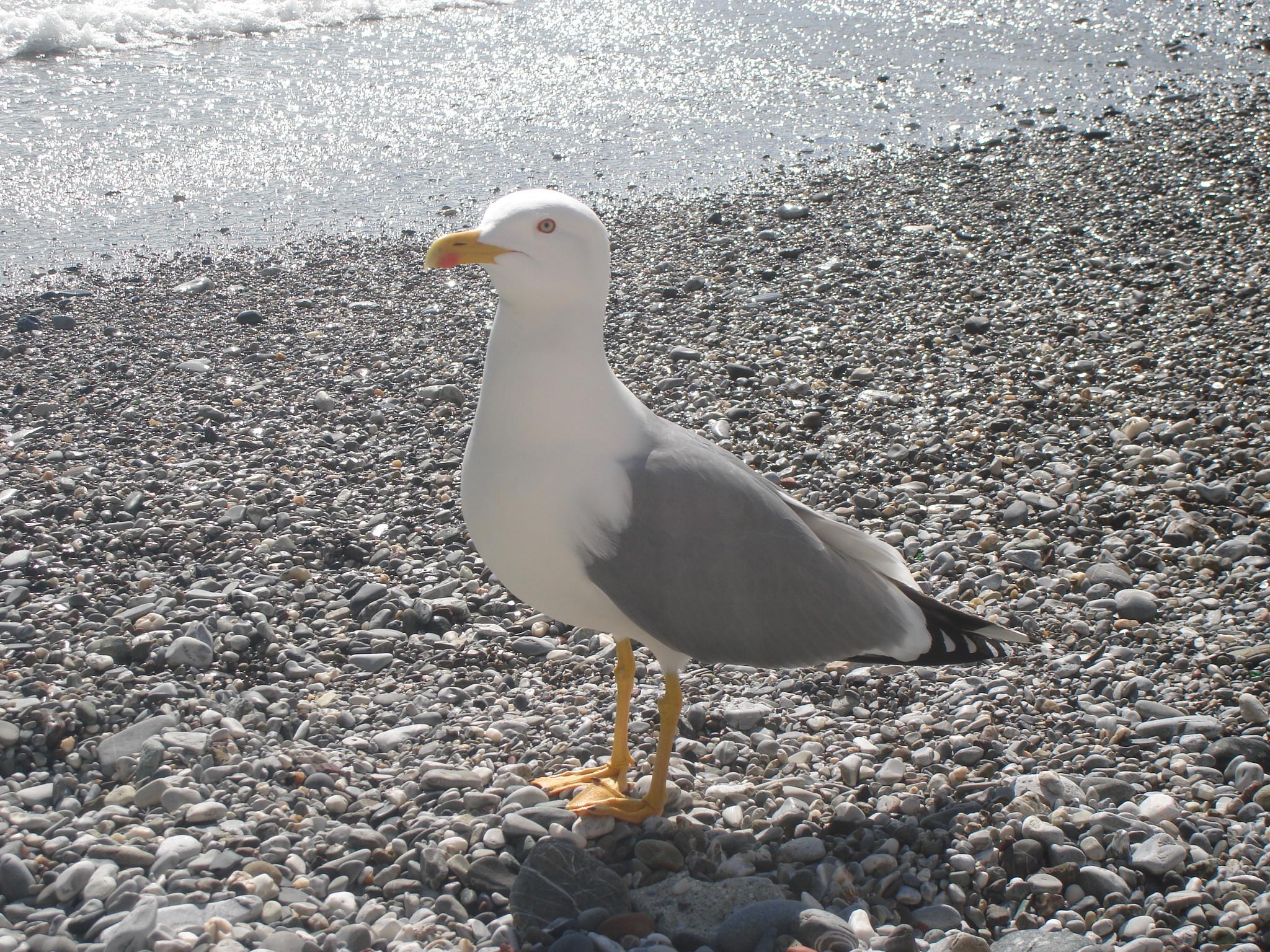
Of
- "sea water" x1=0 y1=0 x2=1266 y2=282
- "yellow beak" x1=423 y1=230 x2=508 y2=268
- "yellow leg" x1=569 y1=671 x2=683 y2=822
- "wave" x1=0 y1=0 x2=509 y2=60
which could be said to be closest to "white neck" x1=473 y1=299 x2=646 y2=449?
"yellow beak" x1=423 y1=230 x2=508 y2=268

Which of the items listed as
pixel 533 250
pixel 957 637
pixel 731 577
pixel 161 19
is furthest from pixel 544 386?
pixel 161 19

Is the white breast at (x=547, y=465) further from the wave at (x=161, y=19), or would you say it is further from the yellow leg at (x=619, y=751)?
the wave at (x=161, y=19)

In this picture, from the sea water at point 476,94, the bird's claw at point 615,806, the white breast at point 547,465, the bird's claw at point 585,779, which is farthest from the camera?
the sea water at point 476,94

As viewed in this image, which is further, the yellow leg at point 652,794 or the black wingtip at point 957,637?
the black wingtip at point 957,637

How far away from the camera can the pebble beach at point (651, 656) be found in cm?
355

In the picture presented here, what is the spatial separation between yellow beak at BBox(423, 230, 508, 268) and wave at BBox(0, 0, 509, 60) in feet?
49.4

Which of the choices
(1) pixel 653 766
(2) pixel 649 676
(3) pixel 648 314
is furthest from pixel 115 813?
(3) pixel 648 314

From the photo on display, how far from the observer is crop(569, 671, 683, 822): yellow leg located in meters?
3.94

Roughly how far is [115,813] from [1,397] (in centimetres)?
463

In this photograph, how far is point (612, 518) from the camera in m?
3.68

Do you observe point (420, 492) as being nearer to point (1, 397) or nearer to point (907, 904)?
point (1, 397)

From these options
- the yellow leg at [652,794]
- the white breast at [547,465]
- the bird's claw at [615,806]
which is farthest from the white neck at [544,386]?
the bird's claw at [615,806]

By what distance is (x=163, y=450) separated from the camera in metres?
6.92

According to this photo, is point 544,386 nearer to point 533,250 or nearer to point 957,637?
point 533,250
